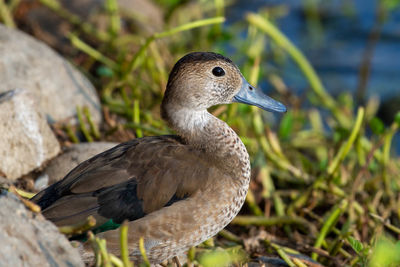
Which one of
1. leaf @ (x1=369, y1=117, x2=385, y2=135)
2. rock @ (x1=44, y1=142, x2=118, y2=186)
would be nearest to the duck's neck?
rock @ (x1=44, y1=142, x2=118, y2=186)

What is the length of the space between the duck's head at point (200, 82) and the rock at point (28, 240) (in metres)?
1.21

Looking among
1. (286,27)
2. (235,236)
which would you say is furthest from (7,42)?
(286,27)

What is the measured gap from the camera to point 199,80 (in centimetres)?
349

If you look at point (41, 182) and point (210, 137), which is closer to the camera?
point (210, 137)

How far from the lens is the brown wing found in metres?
2.98

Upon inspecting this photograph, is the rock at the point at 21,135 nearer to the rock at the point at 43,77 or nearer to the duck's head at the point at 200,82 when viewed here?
the rock at the point at 43,77

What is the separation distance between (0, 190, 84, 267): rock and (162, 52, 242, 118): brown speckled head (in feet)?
3.98

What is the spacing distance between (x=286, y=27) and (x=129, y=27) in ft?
12.3

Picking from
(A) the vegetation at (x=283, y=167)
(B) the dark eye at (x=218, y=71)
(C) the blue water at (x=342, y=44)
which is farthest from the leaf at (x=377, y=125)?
(C) the blue water at (x=342, y=44)

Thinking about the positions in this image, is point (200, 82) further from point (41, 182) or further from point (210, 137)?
point (41, 182)

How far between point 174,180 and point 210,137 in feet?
1.48

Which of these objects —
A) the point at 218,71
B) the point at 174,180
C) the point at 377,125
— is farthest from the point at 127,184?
the point at 377,125

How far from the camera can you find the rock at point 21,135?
384 cm

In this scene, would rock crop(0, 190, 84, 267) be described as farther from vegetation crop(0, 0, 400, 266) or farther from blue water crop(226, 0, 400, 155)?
blue water crop(226, 0, 400, 155)
